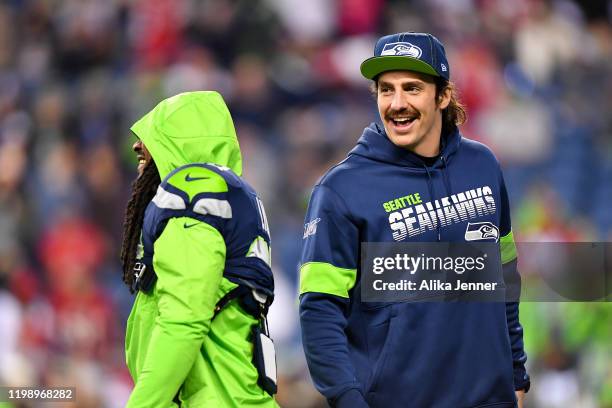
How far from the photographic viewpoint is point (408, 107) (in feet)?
10.2

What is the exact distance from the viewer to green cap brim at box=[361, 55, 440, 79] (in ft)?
10.1

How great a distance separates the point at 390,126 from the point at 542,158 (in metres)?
4.81

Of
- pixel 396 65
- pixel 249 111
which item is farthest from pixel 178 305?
pixel 249 111


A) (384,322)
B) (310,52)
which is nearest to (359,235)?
(384,322)

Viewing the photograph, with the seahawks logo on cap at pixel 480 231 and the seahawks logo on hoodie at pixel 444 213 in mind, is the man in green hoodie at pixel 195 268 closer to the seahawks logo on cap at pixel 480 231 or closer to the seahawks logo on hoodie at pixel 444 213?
the seahawks logo on hoodie at pixel 444 213

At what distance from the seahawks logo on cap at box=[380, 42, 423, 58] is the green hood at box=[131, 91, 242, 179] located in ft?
1.65

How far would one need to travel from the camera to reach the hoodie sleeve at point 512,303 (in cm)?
329

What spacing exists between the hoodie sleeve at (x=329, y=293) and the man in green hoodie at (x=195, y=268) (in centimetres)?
19

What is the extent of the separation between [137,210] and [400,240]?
0.71m

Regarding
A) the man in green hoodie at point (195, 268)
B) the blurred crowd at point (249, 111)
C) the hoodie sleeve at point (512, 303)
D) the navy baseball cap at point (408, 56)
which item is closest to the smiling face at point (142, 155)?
the man in green hoodie at point (195, 268)

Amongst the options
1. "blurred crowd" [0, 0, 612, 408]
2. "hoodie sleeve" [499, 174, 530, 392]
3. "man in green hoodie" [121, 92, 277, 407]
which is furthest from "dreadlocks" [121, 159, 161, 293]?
"blurred crowd" [0, 0, 612, 408]

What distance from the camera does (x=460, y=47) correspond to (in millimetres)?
7992

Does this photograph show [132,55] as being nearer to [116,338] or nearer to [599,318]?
[116,338]

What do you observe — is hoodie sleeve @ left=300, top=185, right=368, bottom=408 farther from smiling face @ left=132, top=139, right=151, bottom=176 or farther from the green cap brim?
smiling face @ left=132, top=139, right=151, bottom=176
